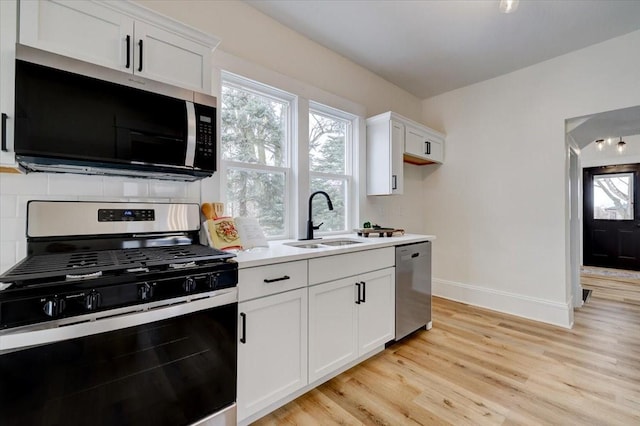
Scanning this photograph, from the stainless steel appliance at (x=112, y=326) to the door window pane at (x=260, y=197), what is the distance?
69 cm

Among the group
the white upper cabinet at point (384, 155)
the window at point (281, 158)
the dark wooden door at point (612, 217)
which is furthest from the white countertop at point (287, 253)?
the dark wooden door at point (612, 217)

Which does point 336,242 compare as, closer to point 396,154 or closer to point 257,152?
point 257,152

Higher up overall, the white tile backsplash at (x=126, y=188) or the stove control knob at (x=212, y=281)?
the white tile backsplash at (x=126, y=188)

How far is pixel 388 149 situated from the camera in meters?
3.01

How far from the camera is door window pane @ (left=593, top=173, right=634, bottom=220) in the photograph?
5713 mm

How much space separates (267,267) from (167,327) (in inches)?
21.8

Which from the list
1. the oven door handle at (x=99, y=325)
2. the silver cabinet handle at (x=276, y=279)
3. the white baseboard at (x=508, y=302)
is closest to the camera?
the oven door handle at (x=99, y=325)

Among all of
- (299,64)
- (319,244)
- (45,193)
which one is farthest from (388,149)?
(45,193)

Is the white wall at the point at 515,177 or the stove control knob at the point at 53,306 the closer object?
the stove control knob at the point at 53,306

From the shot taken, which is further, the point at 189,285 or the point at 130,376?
the point at 189,285

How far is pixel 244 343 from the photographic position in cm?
149

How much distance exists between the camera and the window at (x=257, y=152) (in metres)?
2.19

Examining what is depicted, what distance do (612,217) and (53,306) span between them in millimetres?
8513

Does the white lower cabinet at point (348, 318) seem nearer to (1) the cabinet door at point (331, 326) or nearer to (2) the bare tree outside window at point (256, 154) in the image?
(1) the cabinet door at point (331, 326)
